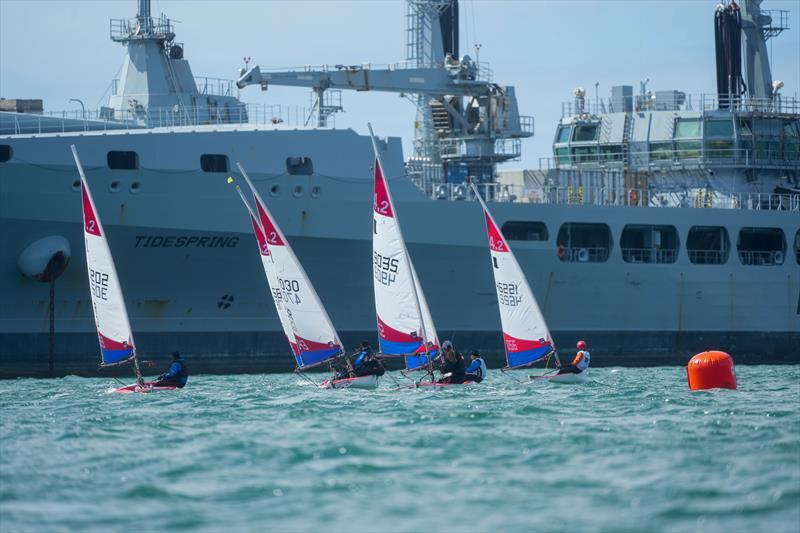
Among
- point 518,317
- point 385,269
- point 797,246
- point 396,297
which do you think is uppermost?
point 797,246

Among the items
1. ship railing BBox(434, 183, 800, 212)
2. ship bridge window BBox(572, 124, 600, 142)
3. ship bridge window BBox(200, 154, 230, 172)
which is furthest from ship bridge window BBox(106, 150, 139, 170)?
ship bridge window BBox(572, 124, 600, 142)

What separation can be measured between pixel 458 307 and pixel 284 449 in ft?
75.4

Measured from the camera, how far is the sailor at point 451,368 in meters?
33.0

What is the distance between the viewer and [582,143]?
56.3m

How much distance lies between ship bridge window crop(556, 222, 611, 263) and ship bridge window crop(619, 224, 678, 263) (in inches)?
45.9

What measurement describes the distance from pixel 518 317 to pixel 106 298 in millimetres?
11263

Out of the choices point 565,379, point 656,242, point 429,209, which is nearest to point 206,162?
point 429,209

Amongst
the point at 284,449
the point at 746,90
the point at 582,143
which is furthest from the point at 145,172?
the point at 746,90

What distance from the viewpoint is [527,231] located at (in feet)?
153

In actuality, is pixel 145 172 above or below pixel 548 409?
above

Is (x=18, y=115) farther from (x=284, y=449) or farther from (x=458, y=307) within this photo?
(x=284, y=449)

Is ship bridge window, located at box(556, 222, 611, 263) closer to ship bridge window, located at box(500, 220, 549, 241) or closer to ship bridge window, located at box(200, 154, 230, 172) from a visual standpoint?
ship bridge window, located at box(500, 220, 549, 241)

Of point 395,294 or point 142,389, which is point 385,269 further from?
point 142,389

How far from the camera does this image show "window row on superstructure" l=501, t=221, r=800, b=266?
46969 millimetres
